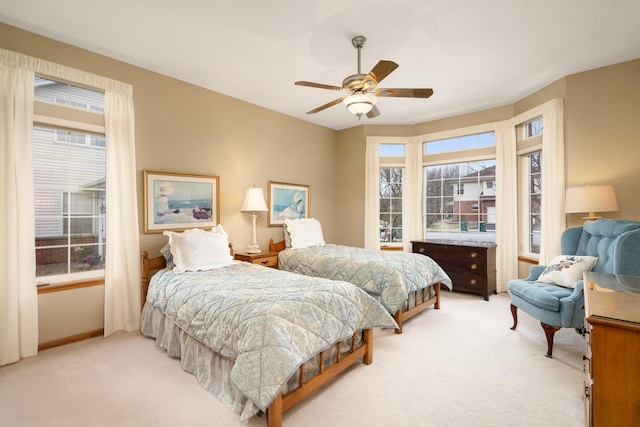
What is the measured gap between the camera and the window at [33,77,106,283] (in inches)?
115

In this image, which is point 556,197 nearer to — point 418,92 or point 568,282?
point 568,282

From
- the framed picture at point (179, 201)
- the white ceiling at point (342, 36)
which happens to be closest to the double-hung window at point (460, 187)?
the white ceiling at point (342, 36)

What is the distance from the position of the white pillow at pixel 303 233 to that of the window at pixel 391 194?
1540mm

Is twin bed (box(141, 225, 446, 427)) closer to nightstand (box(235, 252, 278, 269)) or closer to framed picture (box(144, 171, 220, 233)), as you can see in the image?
framed picture (box(144, 171, 220, 233))

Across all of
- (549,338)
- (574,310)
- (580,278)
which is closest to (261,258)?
(549,338)

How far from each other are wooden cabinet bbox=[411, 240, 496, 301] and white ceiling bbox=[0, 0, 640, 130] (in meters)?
2.32

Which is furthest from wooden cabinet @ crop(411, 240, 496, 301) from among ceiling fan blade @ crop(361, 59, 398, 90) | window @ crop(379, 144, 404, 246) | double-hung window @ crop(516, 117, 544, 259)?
ceiling fan blade @ crop(361, 59, 398, 90)

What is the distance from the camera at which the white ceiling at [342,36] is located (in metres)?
2.47

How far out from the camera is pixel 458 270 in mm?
4613

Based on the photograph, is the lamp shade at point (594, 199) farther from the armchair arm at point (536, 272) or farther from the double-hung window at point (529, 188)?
the double-hung window at point (529, 188)

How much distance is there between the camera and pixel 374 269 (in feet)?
11.2

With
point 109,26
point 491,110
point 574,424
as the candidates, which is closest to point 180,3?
point 109,26

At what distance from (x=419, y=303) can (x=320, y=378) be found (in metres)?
2.05

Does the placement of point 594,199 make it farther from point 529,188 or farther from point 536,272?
point 529,188
